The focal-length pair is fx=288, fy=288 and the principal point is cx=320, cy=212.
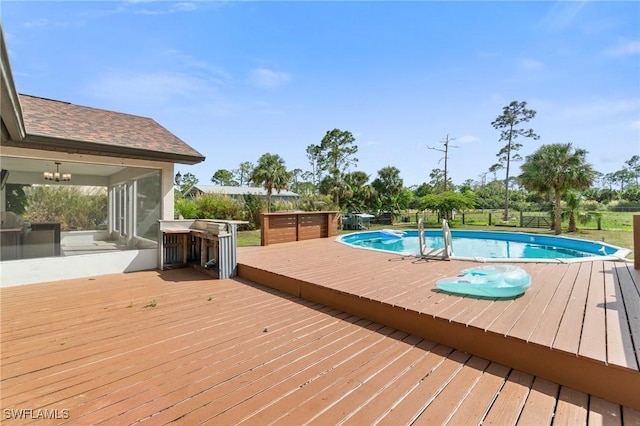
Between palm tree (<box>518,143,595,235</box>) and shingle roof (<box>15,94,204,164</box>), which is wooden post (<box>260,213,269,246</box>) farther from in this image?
palm tree (<box>518,143,595,235</box>)

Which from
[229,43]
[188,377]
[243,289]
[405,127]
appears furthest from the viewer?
[405,127]

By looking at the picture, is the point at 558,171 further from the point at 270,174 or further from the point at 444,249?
the point at 270,174

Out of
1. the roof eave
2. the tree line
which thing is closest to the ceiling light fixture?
the roof eave

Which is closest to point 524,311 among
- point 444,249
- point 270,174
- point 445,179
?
point 444,249

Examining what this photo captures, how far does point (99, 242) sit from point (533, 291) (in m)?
8.52

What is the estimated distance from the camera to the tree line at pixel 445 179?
14883 mm

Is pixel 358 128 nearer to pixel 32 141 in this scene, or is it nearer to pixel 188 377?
pixel 32 141

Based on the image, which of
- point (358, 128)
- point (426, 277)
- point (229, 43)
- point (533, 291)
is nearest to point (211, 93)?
point (229, 43)

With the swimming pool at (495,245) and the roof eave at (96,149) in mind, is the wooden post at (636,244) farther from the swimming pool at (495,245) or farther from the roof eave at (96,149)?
the roof eave at (96,149)

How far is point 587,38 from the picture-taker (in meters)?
7.79

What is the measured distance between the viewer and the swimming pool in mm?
A: 9353

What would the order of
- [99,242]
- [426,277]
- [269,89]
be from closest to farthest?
1. [426,277]
2. [99,242]
3. [269,89]

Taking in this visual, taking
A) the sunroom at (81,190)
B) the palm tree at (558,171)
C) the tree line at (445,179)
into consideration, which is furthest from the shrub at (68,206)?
the palm tree at (558,171)

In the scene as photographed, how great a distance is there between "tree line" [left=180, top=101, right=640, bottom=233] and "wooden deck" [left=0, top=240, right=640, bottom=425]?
1266cm
